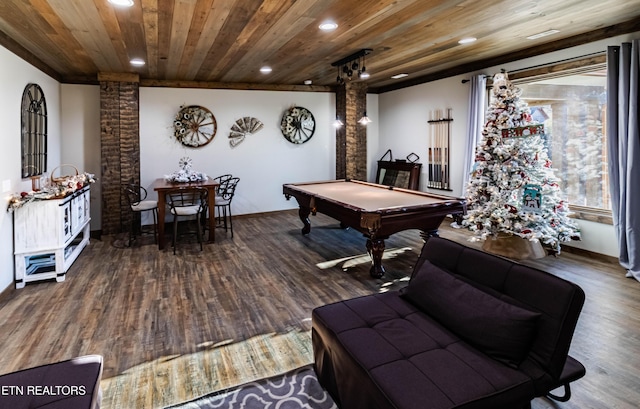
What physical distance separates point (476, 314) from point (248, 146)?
6198 millimetres

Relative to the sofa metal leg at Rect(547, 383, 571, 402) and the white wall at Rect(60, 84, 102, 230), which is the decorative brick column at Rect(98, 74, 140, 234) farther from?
the sofa metal leg at Rect(547, 383, 571, 402)

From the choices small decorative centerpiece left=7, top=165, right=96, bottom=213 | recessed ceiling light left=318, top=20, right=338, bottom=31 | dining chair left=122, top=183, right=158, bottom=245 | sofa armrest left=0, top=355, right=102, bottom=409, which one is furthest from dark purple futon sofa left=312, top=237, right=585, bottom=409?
dining chair left=122, top=183, right=158, bottom=245

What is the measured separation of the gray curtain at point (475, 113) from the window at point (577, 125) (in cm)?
54

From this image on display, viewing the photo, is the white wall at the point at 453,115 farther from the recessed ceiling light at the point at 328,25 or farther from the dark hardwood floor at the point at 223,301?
the recessed ceiling light at the point at 328,25

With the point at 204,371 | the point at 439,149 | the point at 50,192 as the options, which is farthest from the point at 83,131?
the point at 439,149

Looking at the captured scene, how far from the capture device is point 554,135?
5.27 metres

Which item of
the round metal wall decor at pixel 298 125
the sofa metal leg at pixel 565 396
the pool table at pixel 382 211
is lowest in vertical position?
the sofa metal leg at pixel 565 396

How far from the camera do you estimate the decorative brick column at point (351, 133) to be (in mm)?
7832

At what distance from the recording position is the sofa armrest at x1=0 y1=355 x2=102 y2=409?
4.79ft

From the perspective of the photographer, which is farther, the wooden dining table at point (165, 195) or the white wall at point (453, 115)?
the wooden dining table at point (165, 195)

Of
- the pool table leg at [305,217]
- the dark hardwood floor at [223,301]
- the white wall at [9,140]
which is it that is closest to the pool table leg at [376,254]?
the dark hardwood floor at [223,301]

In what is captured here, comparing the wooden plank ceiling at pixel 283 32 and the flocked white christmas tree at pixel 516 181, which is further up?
the wooden plank ceiling at pixel 283 32

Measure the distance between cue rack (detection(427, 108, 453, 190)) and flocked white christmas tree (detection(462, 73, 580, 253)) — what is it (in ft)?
6.15

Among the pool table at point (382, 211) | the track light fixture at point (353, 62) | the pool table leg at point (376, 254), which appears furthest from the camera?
the track light fixture at point (353, 62)
